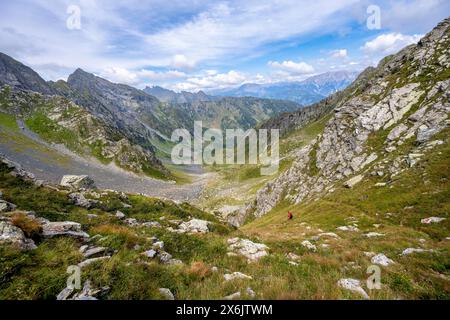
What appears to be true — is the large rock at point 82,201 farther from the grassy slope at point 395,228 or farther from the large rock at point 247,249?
the grassy slope at point 395,228

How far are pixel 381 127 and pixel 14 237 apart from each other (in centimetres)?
6151

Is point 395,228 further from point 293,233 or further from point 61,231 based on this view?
point 61,231

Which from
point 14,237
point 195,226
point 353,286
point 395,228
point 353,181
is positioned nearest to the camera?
point 353,286

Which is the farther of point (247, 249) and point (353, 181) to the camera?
point (353, 181)

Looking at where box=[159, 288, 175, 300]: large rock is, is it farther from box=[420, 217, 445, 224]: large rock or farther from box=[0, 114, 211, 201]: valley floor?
box=[0, 114, 211, 201]: valley floor

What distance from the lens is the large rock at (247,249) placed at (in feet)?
45.7

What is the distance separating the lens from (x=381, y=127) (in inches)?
2101

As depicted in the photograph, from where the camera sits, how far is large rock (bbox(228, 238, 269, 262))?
13918 millimetres

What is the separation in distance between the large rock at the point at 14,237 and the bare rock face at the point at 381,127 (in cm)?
4413

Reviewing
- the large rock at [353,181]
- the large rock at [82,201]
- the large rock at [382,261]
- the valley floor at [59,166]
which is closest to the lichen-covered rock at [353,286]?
the large rock at [382,261]

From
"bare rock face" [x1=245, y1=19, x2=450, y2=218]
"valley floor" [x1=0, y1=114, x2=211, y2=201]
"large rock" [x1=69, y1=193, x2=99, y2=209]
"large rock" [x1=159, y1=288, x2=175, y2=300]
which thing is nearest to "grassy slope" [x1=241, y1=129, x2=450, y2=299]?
"bare rock face" [x1=245, y1=19, x2=450, y2=218]

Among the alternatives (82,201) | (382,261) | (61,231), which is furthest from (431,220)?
(82,201)
